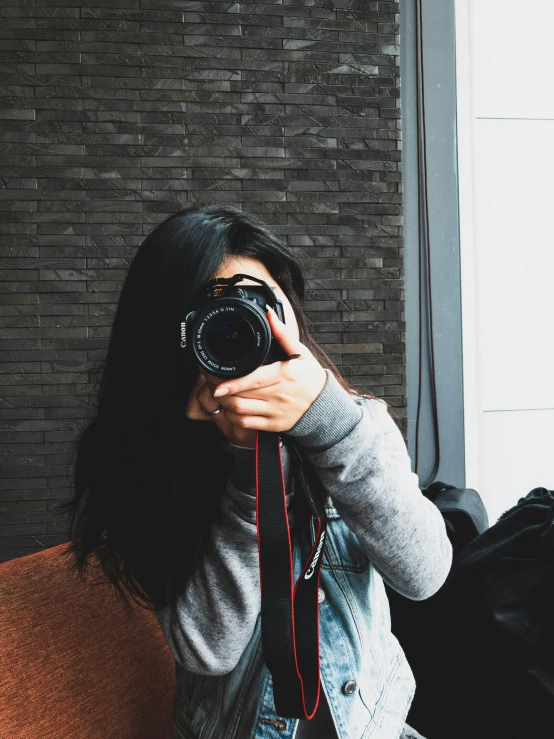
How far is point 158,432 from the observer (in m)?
0.69

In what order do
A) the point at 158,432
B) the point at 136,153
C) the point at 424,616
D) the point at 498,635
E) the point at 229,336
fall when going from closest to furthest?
the point at 229,336 → the point at 158,432 → the point at 498,635 → the point at 424,616 → the point at 136,153

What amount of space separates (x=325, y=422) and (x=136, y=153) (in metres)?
1.02

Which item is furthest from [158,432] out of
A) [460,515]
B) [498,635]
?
[460,515]

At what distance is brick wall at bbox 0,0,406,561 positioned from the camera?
52.9 inches

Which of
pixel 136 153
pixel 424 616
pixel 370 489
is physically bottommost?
pixel 424 616

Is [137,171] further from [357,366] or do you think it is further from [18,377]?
[357,366]

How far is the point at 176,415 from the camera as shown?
69 cm

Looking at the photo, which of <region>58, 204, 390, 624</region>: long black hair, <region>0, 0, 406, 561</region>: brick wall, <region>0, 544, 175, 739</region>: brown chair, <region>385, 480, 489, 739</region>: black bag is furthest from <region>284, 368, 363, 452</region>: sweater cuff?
<region>0, 0, 406, 561</region>: brick wall

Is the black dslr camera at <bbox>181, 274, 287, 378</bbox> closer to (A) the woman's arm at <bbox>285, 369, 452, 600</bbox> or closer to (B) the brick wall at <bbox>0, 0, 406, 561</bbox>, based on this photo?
(A) the woman's arm at <bbox>285, 369, 452, 600</bbox>

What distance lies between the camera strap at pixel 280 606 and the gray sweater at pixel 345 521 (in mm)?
41

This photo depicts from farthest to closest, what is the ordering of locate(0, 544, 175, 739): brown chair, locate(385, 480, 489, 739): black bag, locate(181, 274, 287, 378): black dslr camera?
1. locate(385, 480, 489, 739): black bag
2. locate(0, 544, 175, 739): brown chair
3. locate(181, 274, 287, 378): black dslr camera

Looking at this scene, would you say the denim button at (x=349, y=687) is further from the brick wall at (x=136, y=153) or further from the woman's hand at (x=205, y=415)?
the brick wall at (x=136, y=153)

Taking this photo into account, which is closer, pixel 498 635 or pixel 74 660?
pixel 74 660

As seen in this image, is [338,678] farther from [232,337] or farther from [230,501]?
[232,337]
